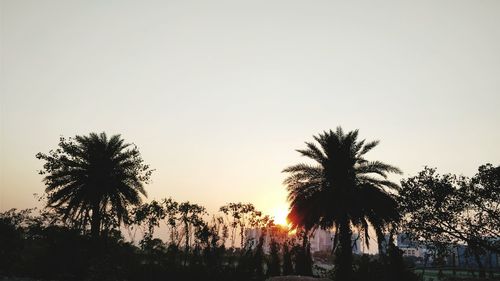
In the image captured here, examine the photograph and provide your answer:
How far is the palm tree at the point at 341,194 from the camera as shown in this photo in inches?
874

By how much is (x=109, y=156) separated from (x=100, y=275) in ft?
34.1

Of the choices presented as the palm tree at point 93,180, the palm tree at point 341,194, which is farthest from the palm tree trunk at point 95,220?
the palm tree at point 341,194

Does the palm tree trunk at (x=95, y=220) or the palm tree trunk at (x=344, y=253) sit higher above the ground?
the palm tree trunk at (x=95, y=220)

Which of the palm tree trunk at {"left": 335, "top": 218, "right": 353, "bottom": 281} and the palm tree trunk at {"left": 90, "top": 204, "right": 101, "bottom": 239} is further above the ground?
the palm tree trunk at {"left": 90, "top": 204, "right": 101, "bottom": 239}

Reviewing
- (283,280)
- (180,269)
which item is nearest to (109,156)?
(180,269)

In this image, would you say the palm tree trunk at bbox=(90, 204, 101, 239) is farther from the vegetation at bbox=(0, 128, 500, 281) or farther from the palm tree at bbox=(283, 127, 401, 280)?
the palm tree at bbox=(283, 127, 401, 280)

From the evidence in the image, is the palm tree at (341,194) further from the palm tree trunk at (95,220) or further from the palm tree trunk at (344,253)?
the palm tree trunk at (95,220)

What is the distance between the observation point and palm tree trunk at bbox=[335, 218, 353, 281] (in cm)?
2216

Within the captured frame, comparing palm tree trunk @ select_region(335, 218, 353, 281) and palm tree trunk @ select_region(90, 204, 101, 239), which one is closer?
palm tree trunk @ select_region(335, 218, 353, 281)

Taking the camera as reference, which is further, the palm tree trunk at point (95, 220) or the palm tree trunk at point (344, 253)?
the palm tree trunk at point (95, 220)

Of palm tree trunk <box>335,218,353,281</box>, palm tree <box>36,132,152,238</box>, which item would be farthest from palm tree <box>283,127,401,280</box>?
palm tree <box>36,132,152,238</box>

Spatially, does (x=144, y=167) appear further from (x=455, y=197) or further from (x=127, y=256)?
(x=455, y=197)

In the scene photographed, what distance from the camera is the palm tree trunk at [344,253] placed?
72.7ft

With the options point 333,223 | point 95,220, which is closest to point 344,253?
point 333,223
